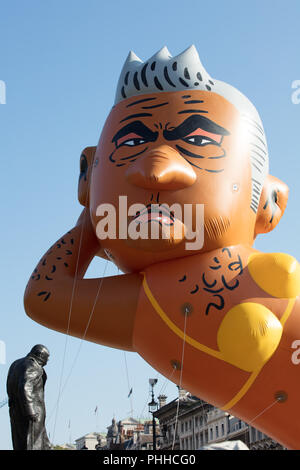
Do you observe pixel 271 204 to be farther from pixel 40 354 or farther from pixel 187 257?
pixel 40 354

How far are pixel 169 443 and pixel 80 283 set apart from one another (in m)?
47.0

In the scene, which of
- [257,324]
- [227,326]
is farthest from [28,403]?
[257,324]

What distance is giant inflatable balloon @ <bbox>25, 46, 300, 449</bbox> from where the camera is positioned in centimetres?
891

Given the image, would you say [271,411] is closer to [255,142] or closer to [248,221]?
[248,221]

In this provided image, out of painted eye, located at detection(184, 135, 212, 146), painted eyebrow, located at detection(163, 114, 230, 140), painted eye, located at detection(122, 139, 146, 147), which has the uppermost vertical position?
painted eyebrow, located at detection(163, 114, 230, 140)

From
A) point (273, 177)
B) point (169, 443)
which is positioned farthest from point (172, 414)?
point (273, 177)

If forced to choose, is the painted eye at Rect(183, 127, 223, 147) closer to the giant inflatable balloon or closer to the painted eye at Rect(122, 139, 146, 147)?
the giant inflatable balloon

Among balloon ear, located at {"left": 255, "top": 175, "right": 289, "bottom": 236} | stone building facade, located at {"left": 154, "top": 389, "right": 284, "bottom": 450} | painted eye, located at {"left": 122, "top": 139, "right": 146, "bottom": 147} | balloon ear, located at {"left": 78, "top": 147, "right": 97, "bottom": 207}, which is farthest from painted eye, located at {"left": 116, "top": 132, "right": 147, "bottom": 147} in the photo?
stone building facade, located at {"left": 154, "top": 389, "right": 284, "bottom": 450}

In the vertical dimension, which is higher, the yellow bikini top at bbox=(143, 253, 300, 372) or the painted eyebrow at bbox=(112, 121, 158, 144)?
the painted eyebrow at bbox=(112, 121, 158, 144)

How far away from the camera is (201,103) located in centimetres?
1009

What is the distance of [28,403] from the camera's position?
7.57 m

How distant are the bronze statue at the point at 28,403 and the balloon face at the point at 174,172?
248 cm

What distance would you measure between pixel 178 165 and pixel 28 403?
3913 millimetres

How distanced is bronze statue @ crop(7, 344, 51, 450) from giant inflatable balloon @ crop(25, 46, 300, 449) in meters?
1.95
